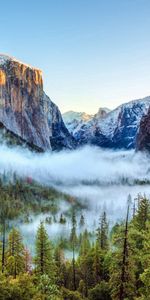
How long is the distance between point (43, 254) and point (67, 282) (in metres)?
31.2

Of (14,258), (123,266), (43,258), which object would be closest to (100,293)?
(43,258)

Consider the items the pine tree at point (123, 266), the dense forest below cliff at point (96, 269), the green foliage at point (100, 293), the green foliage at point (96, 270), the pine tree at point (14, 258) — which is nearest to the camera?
the green foliage at point (96, 270)

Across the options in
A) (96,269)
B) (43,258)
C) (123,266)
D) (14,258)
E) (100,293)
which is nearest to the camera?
(123,266)

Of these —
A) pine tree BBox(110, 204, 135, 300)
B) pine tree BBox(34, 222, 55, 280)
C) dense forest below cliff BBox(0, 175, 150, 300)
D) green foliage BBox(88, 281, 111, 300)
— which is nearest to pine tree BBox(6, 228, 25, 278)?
dense forest below cliff BBox(0, 175, 150, 300)

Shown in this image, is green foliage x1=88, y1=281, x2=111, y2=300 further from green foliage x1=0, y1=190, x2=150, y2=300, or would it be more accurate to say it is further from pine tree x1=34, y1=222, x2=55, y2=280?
pine tree x1=34, y1=222, x2=55, y2=280

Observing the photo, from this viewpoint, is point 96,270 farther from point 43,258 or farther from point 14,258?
point 43,258

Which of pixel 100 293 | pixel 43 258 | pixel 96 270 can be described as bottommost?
pixel 96 270

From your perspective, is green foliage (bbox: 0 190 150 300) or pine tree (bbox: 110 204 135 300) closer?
green foliage (bbox: 0 190 150 300)

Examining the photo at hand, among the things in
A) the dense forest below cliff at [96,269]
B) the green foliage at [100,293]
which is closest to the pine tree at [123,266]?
the dense forest below cliff at [96,269]

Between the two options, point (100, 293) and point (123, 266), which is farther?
point (100, 293)

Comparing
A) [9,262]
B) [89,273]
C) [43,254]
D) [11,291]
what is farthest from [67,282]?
[11,291]

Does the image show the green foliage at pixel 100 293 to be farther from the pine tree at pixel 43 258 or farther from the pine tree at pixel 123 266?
the pine tree at pixel 123 266

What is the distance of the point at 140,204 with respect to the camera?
71250 mm

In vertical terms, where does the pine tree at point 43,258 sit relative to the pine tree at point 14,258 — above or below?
above
